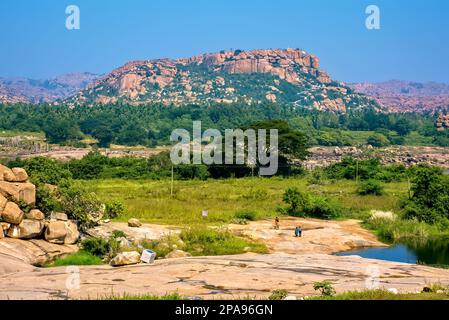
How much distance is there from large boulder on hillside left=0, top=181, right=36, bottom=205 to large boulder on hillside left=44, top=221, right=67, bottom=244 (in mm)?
1185

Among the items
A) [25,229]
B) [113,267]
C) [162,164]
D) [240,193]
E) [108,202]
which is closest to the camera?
[113,267]

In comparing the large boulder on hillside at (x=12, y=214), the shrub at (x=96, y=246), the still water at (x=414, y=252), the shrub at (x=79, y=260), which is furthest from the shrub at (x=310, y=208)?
the large boulder on hillside at (x=12, y=214)

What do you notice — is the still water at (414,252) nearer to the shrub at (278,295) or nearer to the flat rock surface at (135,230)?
the flat rock surface at (135,230)

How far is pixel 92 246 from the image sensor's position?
21016 mm

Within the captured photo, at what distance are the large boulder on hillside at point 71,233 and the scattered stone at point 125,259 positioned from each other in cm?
305

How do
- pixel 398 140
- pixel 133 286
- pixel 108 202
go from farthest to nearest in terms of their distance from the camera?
pixel 398 140
pixel 108 202
pixel 133 286

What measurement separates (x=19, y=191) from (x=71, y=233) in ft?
7.84

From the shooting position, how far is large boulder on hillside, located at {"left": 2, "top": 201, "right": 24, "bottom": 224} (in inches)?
761

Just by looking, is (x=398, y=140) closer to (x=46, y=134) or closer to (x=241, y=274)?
(x=46, y=134)

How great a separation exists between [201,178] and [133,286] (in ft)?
109

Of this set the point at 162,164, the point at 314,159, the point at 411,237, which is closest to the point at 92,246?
the point at 411,237

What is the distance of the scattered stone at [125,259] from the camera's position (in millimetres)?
18641

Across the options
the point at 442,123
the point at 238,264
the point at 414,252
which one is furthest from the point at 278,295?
the point at 442,123

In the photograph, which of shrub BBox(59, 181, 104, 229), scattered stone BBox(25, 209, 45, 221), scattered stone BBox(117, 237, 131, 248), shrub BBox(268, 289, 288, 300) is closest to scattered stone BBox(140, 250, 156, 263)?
scattered stone BBox(117, 237, 131, 248)
